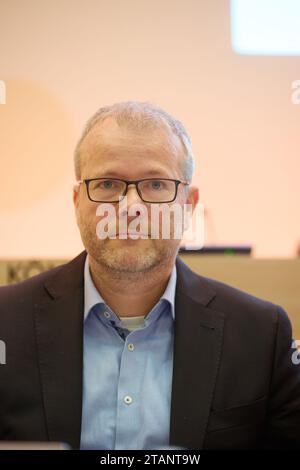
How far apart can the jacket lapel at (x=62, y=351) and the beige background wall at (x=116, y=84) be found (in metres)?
0.24

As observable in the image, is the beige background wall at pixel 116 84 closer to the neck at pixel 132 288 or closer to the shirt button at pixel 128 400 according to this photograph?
the neck at pixel 132 288

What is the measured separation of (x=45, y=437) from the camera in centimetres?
105

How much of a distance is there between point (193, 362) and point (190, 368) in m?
0.01

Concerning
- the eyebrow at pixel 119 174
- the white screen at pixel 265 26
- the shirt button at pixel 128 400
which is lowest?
the shirt button at pixel 128 400

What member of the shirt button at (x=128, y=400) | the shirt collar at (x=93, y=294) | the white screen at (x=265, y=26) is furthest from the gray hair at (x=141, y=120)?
the shirt button at (x=128, y=400)

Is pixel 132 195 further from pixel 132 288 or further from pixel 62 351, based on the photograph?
pixel 62 351

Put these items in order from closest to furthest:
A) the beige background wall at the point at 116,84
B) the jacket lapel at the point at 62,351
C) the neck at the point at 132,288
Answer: the jacket lapel at the point at 62,351, the neck at the point at 132,288, the beige background wall at the point at 116,84

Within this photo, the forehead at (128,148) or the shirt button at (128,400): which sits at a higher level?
the forehead at (128,148)

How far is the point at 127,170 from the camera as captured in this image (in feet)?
3.64

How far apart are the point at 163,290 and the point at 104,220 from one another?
0.78 feet

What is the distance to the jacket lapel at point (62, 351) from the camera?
41.5 inches

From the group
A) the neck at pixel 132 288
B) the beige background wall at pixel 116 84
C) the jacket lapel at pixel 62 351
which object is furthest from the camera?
the beige background wall at pixel 116 84

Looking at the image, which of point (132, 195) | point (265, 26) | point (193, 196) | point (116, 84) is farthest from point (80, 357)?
point (265, 26)
